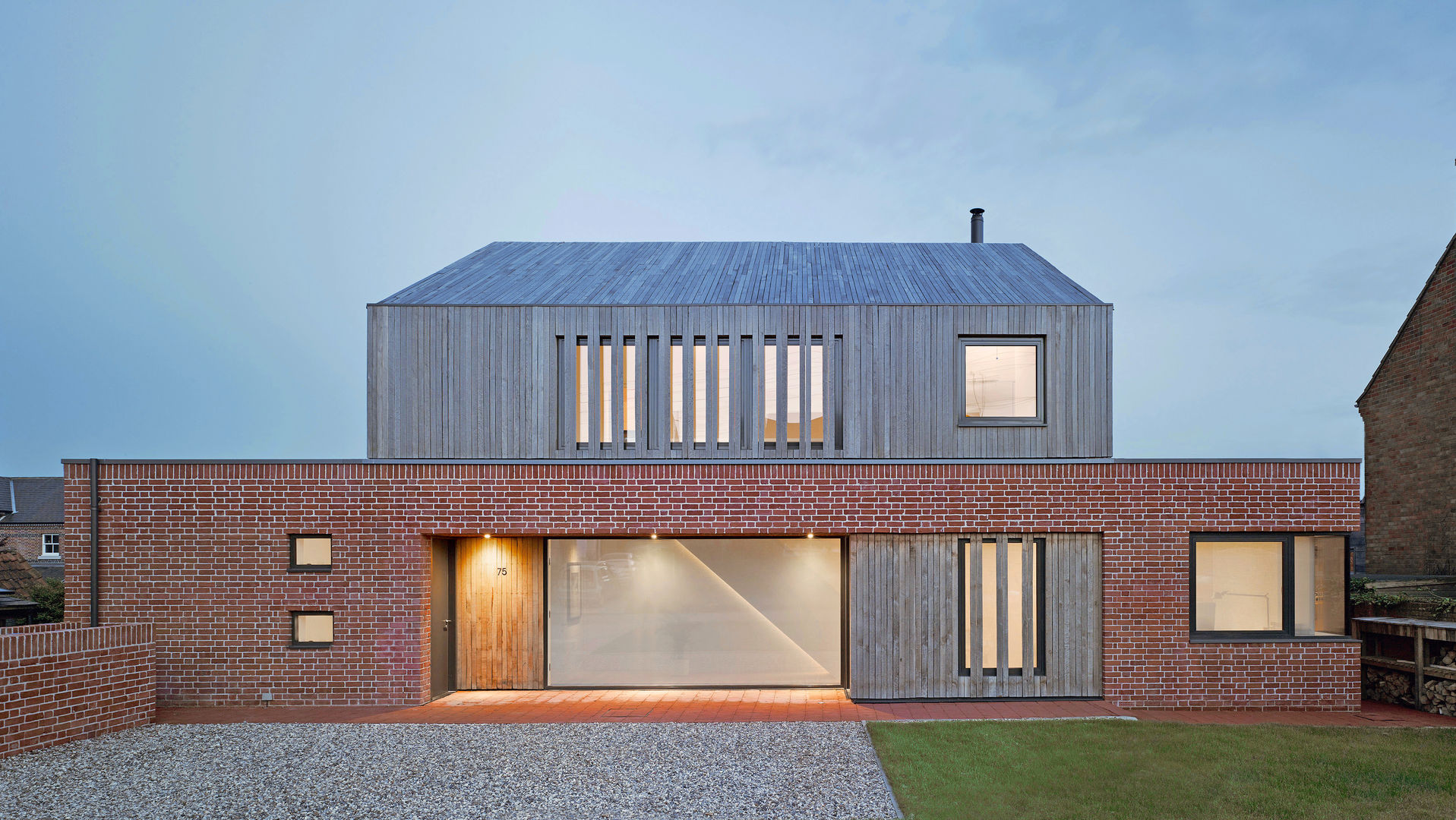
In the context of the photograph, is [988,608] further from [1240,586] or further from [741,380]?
[741,380]

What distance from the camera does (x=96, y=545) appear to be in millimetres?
9453

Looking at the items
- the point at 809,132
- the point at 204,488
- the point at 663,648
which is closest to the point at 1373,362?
the point at 809,132

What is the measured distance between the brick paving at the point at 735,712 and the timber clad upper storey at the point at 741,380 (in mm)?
3345

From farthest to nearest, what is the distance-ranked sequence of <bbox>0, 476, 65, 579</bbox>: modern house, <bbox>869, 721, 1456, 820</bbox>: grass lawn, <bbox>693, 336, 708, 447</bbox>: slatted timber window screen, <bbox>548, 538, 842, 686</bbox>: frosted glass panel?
<bbox>0, 476, 65, 579</bbox>: modern house
<bbox>693, 336, 708, 447</bbox>: slatted timber window screen
<bbox>548, 538, 842, 686</bbox>: frosted glass panel
<bbox>869, 721, 1456, 820</bbox>: grass lawn

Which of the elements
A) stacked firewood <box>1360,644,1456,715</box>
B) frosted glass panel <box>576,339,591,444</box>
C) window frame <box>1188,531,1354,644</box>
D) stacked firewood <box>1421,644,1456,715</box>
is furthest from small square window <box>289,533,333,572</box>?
stacked firewood <box>1421,644,1456,715</box>

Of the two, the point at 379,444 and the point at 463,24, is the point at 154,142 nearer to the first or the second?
the point at 463,24

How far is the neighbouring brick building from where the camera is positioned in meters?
13.6

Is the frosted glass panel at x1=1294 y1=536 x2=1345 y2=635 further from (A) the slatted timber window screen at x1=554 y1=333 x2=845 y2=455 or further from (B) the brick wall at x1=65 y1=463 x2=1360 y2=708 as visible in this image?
(A) the slatted timber window screen at x1=554 y1=333 x2=845 y2=455

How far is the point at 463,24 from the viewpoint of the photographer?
65.4 meters

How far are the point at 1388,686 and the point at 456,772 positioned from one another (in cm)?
1132

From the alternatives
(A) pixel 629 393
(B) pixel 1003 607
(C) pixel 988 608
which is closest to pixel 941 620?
(C) pixel 988 608

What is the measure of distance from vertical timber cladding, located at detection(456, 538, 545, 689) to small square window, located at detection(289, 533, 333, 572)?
159 centimetres

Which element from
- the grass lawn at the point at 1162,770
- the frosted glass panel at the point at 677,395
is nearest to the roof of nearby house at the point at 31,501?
the frosted glass panel at the point at 677,395

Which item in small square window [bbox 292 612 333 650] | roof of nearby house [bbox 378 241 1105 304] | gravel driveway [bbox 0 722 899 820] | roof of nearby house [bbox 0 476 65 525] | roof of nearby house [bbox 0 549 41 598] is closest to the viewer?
gravel driveway [bbox 0 722 899 820]
